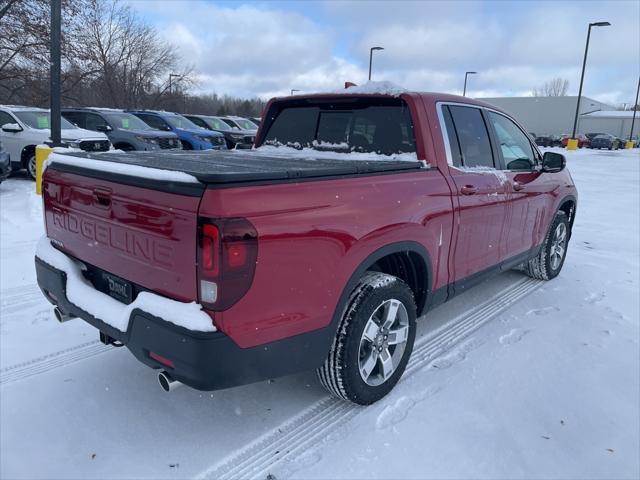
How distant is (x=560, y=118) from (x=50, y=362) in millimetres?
81382

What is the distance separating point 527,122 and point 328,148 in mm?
80203

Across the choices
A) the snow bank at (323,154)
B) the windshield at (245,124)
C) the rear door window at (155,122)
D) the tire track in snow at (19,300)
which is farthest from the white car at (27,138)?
the windshield at (245,124)

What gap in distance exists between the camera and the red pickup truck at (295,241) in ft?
6.96

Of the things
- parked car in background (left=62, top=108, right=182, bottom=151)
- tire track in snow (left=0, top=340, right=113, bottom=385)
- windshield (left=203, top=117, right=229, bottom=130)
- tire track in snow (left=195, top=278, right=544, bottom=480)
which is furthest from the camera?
windshield (left=203, top=117, right=229, bottom=130)

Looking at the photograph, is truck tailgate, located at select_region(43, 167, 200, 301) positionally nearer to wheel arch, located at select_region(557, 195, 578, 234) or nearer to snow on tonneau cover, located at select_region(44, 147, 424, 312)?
snow on tonneau cover, located at select_region(44, 147, 424, 312)

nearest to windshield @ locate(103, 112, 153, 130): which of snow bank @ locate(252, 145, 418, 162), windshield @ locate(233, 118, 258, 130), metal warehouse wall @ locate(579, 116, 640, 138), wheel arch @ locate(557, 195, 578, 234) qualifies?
windshield @ locate(233, 118, 258, 130)

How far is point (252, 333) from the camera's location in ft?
7.28

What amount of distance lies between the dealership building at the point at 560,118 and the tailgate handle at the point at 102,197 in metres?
74.7

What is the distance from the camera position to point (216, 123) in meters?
20.7

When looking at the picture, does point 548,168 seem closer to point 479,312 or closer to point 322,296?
point 479,312

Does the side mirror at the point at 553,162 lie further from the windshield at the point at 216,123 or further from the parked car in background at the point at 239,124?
the parked car in background at the point at 239,124

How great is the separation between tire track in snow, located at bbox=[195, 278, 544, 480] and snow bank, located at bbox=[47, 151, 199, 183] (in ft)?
4.73

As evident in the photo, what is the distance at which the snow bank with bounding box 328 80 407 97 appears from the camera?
3.58 m

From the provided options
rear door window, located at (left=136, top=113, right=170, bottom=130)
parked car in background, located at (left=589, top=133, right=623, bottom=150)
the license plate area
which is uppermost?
parked car in background, located at (left=589, top=133, right=623, bottom=150)
